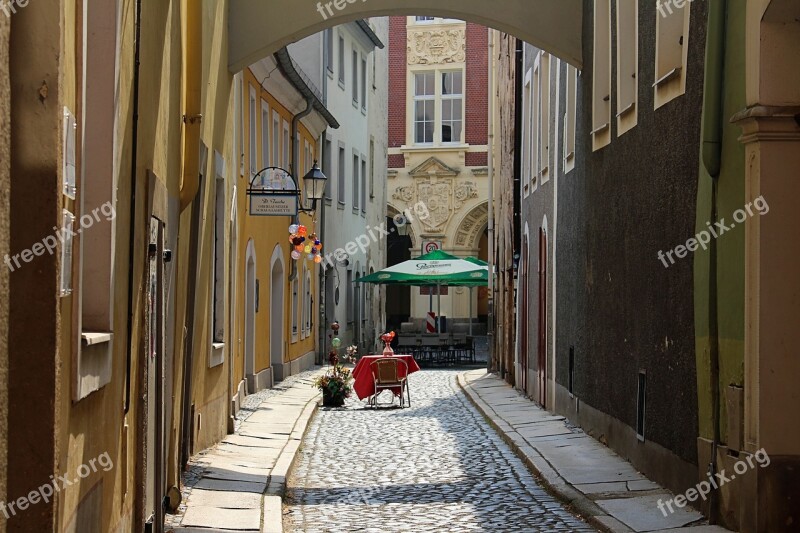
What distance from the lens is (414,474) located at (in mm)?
13141

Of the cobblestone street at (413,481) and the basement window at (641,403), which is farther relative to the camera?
the basement window at (641,403)

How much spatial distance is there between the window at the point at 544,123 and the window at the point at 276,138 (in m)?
5.27

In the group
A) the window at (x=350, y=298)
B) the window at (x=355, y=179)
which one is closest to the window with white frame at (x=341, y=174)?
the window at (x=355, y=179)

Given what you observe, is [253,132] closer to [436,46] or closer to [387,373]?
[387,373]

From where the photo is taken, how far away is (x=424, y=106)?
52.9m

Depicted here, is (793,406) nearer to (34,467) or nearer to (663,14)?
(663,14)

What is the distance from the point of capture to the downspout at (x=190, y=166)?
11.1 m

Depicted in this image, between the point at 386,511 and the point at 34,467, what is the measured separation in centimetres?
618

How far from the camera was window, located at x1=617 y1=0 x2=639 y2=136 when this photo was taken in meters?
13.1

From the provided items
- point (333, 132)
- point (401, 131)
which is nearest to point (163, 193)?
point (333, 132)

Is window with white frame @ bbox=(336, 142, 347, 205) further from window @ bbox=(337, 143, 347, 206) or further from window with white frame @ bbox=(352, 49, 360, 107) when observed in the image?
window with white frame @ bbox=(352, 49, 360, 107)

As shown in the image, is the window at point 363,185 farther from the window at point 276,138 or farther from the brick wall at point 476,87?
the window at point 276,138

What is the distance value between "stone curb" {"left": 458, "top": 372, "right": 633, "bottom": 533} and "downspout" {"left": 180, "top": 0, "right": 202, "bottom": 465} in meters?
3.28

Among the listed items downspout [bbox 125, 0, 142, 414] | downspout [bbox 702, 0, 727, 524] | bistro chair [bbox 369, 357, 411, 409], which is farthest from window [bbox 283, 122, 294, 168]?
downspout [bbox 125, 0, 142, 414]
